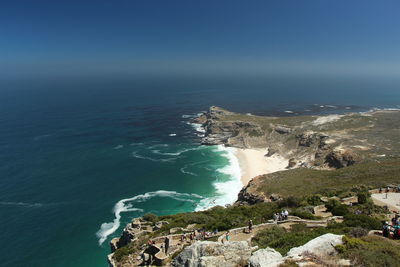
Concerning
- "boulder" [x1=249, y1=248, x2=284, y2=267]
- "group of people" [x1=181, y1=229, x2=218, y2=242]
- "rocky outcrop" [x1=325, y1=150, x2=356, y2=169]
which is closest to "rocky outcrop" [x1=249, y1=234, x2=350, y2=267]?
"boulder" [x1=249, y1=248, x2=284, y2=267]

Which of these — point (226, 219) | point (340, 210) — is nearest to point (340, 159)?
point (340, 210)

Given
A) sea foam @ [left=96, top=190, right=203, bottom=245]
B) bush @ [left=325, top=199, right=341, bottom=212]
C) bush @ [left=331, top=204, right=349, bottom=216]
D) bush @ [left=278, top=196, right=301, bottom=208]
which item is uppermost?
bush @ [left=331, top=204, right=349, bottom=216]

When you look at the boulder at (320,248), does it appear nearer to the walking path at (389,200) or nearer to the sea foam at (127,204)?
the walking path at (389,200)

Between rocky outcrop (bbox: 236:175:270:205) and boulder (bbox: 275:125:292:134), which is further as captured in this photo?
boulder (bbox: 275:125:292:134)

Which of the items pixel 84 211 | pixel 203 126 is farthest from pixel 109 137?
pixel 84 211

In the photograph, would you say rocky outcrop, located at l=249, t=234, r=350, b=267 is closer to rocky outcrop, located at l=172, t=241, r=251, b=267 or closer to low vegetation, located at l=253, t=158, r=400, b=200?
rocky outcrop, located at l=172, t=241, r=251, b=267

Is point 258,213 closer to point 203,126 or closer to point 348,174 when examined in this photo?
point 348,174
